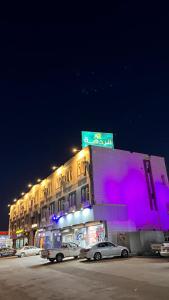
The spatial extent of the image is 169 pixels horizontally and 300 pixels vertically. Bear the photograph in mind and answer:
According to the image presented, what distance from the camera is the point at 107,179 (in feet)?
113

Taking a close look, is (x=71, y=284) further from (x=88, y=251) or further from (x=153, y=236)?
(x=153, y=236)

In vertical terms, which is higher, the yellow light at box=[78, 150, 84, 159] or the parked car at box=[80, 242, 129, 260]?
the yellow light at box=[78, 150, 84, 159]

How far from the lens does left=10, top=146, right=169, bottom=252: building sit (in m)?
32.3

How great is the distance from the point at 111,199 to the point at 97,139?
31.8ft

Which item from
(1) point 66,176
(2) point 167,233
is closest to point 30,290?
(2) point 167,233

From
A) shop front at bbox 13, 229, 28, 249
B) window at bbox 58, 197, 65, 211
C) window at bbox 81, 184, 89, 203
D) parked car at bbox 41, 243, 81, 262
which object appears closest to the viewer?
parked car at bbox 41, 243, 81, 262

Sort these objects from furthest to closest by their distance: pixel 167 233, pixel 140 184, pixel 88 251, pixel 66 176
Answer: pixel 66 176 < pixel 140 184 < pixel 167 233 < pixel 88 251

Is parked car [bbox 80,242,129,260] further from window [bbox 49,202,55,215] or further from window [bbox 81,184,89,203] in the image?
window [bbox 49,202,55,215]

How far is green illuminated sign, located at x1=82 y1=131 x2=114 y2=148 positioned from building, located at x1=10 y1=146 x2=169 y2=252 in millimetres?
2604

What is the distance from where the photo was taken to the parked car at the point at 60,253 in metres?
24.2

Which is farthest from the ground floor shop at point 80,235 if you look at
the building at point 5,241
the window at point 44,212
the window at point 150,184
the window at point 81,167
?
the building at point 5,241

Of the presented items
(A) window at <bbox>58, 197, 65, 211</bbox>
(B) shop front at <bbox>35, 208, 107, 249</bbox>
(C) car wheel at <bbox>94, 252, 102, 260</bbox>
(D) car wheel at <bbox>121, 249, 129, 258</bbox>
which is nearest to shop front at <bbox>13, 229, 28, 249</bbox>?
(B) shop front at <bbox>35, 208, 107, 249</bbox>

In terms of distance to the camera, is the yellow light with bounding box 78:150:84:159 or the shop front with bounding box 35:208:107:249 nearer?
the shop front with bounding box 35:208:107:249

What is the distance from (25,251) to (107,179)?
15.3 m
